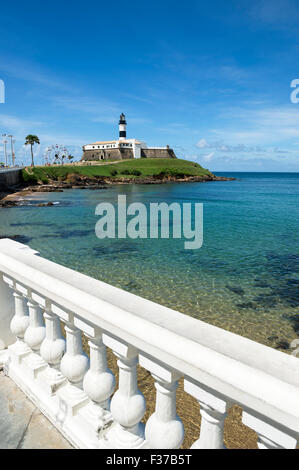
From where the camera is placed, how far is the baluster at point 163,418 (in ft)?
5.99

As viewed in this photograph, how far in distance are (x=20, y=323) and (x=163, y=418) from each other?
194 centimetres

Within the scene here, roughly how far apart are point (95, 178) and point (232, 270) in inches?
3085

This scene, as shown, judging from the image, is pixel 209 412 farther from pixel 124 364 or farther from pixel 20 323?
pixel 20 323

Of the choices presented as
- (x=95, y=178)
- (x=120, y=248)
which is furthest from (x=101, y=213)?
(x=95, y=178)

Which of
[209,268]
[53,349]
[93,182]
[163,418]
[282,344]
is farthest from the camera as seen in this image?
[93,182]

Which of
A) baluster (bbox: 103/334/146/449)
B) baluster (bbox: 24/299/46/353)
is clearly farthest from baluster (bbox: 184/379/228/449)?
baluster (bbox: 24/299/46/353)

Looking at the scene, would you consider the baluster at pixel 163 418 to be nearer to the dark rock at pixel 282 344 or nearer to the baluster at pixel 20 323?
the baluster at pixel 20 323

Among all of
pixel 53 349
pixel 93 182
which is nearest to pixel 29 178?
pixel 93 182

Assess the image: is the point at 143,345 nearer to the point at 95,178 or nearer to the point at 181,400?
the point at 181,400

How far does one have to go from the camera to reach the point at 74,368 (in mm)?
2590

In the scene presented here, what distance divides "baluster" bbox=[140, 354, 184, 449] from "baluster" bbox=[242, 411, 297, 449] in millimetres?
491

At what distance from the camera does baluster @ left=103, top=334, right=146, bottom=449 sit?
6.65ft

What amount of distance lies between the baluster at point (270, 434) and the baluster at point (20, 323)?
2483mm

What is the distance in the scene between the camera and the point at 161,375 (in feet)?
5.84
